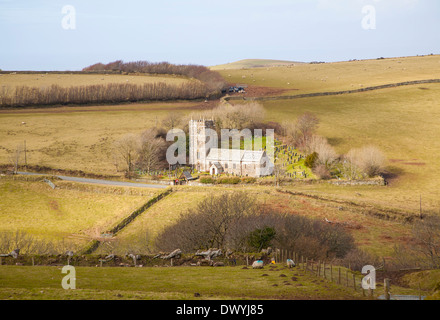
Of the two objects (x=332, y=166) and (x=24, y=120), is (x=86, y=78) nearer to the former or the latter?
(x=24, y=120)

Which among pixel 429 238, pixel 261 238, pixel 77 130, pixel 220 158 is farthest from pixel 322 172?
pixel 77 130

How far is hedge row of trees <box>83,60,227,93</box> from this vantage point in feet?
506

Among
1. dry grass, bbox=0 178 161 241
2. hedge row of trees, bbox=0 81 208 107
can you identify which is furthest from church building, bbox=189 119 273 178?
hedge row of trees, bbox=0 81 208 107

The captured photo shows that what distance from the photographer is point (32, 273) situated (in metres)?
28.2

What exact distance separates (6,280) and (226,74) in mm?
156898

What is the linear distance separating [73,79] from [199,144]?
68197mm

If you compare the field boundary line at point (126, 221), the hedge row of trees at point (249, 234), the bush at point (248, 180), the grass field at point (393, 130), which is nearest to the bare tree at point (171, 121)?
the grass field at point (393, 130)

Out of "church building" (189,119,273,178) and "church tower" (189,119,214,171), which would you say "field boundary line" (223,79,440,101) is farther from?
"church building" (189,119,273,178)

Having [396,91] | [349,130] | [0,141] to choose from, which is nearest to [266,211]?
[349,130]

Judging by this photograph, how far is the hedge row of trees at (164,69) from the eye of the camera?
15438 cm

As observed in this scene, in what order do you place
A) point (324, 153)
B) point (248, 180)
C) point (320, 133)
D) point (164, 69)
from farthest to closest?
point (164, 69)
point (320, 133)
point (324, 153)
point (248, 180)

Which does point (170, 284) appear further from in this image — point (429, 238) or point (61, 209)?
point (61, 209)

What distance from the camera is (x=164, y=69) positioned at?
162 metres

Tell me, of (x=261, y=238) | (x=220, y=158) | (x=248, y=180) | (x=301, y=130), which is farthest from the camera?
(x=301, y=130)
